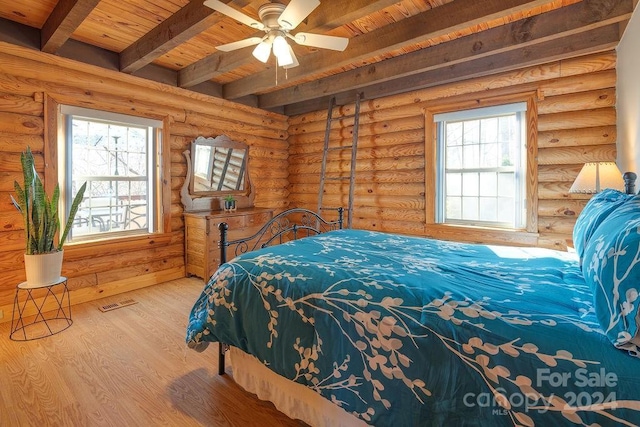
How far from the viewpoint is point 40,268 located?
8.10 ft

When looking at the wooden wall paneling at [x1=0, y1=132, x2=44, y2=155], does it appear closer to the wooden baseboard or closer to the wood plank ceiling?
the wood plank ceiling

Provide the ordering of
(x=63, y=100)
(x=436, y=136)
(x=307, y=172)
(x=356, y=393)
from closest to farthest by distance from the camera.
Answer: (x=356, y=393) < (x=63, y=100) < (x=436, y=136) < (x=307, y=172)

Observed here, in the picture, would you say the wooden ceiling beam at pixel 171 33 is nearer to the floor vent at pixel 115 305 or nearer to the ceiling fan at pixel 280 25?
the ceiling fan at pixel 280 25

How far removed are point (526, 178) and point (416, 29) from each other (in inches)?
75.6

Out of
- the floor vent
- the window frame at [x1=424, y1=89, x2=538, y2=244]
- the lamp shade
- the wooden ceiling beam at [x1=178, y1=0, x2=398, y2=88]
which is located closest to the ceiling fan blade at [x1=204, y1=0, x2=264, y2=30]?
the wooden ceiling beam at [x1=178, y1=0, x2=398, y2=88]

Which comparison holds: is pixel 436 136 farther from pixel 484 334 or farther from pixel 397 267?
pixel 484 334

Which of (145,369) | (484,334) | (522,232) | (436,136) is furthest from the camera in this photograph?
(436,136)

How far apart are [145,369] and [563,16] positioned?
394cm

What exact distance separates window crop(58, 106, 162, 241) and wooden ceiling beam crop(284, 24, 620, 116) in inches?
107

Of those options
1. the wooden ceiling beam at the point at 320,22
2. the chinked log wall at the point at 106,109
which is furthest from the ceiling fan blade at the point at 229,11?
the chinked log wall at the point at 106,109

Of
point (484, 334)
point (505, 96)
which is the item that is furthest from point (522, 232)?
point (484, 334)

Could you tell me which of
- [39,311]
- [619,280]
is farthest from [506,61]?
[39,311]

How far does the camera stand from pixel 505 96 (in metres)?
3.34

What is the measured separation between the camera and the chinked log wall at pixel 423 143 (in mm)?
2947
